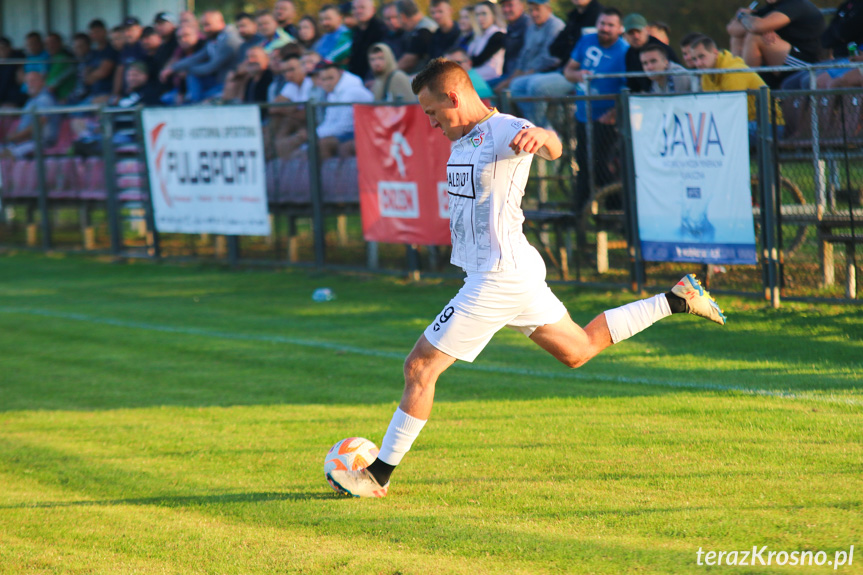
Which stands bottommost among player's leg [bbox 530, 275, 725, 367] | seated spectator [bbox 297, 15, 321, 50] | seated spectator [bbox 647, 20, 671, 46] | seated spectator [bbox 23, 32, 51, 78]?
player's leg [bbox 530, 275, 725, 367]

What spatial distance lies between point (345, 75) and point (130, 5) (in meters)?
12.0

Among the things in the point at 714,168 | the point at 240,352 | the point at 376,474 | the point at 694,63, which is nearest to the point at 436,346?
the point at 376,474

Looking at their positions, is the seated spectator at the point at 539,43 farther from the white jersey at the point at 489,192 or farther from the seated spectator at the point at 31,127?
the seated spectator at the point at 31,127

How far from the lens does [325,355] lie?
8.73 m

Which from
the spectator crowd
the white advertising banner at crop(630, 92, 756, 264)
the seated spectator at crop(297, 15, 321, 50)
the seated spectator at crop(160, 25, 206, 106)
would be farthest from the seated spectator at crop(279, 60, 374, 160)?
the white advertising banner at crop(630, 92, 756, 264)

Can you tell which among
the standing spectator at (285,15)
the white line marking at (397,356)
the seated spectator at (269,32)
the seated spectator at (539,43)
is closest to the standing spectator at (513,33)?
the seated spectator at (539,43)

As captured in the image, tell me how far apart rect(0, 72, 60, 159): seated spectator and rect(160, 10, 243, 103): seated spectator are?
2.20 meters

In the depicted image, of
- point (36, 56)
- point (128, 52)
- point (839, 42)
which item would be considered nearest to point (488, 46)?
point (839, 42)

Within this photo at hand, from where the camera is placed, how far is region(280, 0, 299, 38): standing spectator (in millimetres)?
16062

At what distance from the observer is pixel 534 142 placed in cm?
477

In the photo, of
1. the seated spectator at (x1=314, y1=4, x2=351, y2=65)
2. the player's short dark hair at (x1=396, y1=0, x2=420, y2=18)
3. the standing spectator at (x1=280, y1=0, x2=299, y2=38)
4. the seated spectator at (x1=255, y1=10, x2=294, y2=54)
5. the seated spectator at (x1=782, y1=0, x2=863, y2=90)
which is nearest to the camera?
the seated spectator at (x1=782, y1=0, x2=863, y2=90)

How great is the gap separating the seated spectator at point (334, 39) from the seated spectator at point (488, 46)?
7.46 feet

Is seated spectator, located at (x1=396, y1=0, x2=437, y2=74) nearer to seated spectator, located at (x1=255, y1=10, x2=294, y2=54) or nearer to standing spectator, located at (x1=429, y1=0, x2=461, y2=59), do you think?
standing spectator, located at (x1=429, y1=0, x2=461, y2=59)

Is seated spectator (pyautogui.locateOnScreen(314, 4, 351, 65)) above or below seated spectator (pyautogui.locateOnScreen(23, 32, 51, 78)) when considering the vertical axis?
below
